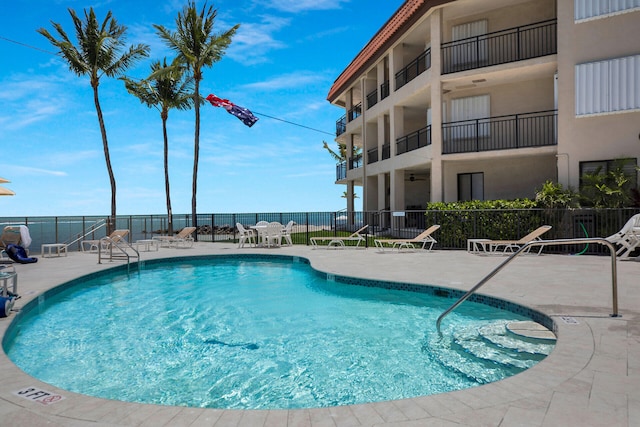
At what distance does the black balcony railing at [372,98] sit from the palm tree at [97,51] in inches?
532

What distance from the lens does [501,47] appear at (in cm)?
1691

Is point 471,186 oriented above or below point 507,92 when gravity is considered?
below

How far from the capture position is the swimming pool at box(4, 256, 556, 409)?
427 centimetres

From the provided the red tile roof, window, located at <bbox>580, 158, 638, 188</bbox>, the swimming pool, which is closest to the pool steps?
the swimming pool

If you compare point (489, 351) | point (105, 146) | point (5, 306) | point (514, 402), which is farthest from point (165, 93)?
point (514, 402)

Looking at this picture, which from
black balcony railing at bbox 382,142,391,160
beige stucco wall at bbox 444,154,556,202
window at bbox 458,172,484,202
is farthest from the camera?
black balcony railing at bbox 382,142,391,160

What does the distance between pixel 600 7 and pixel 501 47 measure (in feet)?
12.3

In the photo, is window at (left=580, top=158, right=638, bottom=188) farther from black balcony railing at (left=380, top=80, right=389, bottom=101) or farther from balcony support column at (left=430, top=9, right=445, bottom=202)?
black balcony railing at (left=380, top=80, right=389, bottom=101)

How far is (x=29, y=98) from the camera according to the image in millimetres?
18078

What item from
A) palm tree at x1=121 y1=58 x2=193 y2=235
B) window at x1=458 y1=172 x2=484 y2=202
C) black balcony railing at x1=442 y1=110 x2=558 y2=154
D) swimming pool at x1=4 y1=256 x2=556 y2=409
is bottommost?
swimming pool at x1=4 y1=256 x2=556 y2=409

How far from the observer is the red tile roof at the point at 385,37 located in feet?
56.4

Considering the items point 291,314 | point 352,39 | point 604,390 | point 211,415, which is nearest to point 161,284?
point 291,314

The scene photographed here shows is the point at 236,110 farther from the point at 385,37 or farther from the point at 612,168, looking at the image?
the point at 612,168

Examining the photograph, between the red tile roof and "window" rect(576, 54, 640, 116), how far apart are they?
5857 millimetres
